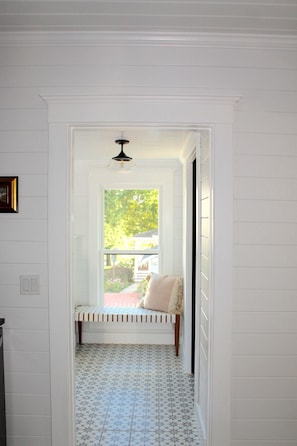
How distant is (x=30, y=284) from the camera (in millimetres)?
2084

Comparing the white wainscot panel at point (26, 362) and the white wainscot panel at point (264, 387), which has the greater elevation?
the white wainscot panel at point (26, 362)

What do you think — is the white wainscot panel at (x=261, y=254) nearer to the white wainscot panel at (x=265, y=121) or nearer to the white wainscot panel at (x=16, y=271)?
the white wainscot panel at (x=265, y=121)

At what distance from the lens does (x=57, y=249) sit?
81.2 inches

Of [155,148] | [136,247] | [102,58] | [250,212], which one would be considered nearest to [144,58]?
[102,58]

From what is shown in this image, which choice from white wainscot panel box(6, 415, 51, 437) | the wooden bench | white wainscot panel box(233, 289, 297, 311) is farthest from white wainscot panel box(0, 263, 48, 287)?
the wooden bench

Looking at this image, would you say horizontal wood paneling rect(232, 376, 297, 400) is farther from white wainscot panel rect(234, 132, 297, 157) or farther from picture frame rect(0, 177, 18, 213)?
picture frame rect(0, 177, 18, 213)

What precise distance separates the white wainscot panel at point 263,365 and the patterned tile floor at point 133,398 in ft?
2.71

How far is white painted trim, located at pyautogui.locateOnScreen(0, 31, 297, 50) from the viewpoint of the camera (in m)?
2.00

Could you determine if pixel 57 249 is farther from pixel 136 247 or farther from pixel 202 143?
pixel 136 247

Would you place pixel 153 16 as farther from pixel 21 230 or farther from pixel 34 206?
pixel 21 230

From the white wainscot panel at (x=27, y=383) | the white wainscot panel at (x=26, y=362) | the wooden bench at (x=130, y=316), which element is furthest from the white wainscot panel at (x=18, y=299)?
the wooden bench at (x=130, y=316)

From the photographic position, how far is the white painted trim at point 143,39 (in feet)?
6.57

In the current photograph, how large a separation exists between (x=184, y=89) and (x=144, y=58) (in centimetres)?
28

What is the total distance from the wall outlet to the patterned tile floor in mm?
1247
